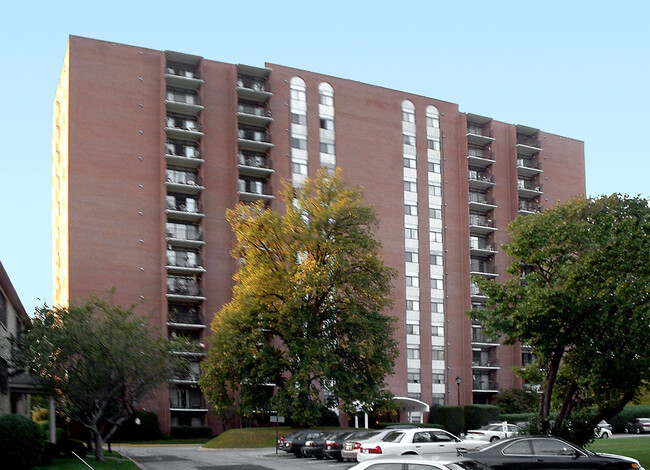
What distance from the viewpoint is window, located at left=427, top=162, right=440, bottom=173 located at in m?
78.9

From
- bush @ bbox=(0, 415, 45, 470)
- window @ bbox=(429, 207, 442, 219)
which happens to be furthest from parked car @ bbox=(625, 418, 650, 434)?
bush @ bbox=(0, 415, 45, 470)

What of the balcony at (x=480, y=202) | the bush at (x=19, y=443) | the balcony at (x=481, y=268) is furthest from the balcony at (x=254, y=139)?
the bush at (x=19, y=443)

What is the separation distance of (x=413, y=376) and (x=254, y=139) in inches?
986

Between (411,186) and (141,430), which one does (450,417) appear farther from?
(141,430)

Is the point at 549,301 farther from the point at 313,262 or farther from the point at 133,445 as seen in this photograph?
the point at 133,445

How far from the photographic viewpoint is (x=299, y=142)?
7275 centimetres

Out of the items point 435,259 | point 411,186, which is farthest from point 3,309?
point 435,259

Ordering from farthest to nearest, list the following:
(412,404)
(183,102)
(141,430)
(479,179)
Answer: (479,179), (183,102), (412,404), (141,430)

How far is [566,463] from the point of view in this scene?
2166cm

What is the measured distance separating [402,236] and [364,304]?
85.0ft

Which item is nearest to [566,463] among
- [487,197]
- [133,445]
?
[133,445]

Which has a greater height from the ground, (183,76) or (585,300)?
(183,76)

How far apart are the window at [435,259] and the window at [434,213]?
3430mm

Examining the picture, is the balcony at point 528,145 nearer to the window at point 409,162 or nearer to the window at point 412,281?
the window at point 409,162
